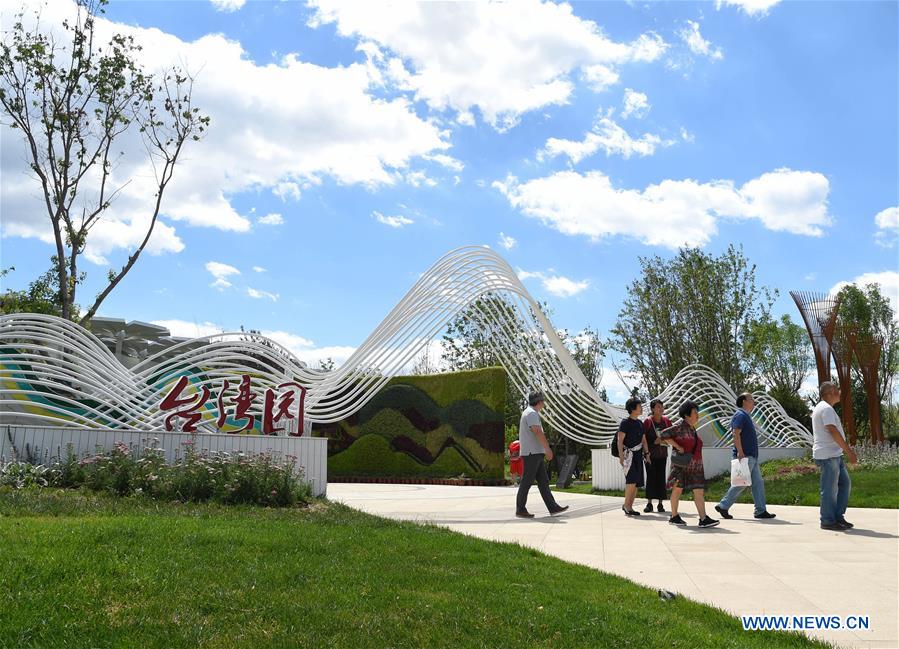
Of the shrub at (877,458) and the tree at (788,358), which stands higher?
the tree at (788,358)

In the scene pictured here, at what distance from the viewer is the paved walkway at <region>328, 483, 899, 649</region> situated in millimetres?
5023

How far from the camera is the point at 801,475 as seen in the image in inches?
568

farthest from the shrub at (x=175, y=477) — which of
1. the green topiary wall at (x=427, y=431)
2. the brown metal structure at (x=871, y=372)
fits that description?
the brown metal structure at (x=871, y=372)

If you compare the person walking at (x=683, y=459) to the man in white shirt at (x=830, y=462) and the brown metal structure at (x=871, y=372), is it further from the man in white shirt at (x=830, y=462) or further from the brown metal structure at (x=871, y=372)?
the brown metal structure at (x=871, y=372)

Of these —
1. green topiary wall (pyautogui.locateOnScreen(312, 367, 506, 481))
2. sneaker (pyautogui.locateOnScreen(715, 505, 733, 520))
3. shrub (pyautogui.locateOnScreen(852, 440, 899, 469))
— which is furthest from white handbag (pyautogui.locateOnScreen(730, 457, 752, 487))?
green topiary wall (pyautogui.locateOnScreen(312, 367, 506, 481))

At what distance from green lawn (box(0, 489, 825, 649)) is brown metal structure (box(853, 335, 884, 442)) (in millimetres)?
23434

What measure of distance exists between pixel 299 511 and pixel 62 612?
449 cm

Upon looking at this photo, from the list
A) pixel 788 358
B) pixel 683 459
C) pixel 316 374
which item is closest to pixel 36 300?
pixel 316 374

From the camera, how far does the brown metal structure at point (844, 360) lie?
2509 cm

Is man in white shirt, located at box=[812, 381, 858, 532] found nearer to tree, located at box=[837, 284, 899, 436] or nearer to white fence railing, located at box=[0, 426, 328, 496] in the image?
white fence railing, located at box=[0, 426, 328, 496]

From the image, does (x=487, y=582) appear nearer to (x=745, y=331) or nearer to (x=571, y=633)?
(x=571, y=633)

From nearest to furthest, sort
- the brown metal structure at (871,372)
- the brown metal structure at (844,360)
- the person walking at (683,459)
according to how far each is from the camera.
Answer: the person walking at (683,459) → the brown metal structure at (844,360) → the brown metal structure at (871,372)

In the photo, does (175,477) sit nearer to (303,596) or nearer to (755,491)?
(303,596)

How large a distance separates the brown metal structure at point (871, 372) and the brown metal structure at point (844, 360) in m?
0.37
